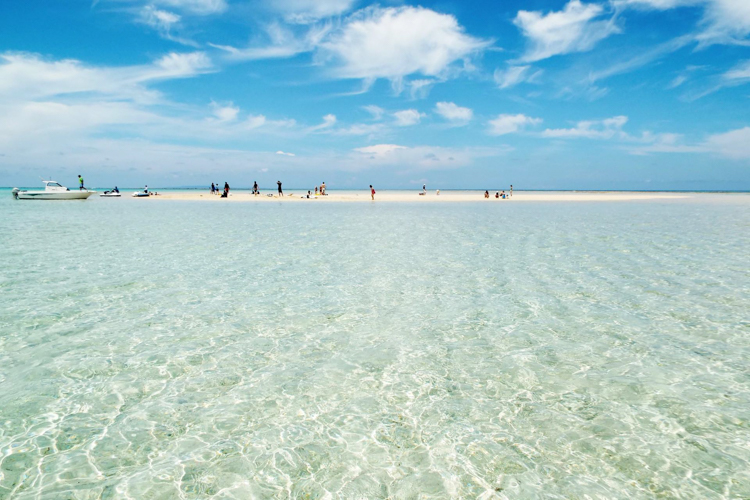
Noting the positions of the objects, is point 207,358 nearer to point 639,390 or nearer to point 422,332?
point 422,332

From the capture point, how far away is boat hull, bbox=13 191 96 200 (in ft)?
192

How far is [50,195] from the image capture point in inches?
2298

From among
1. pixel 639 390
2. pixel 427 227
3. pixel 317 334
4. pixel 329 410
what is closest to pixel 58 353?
pixel 317 334

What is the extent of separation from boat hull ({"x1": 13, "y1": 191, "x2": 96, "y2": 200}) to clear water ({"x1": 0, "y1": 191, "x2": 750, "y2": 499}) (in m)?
53.9

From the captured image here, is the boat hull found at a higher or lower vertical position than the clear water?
higher

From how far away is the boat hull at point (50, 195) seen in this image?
58469mm

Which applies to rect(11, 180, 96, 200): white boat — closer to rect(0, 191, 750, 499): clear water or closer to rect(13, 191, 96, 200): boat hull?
rect(13, 191, 96, 200): boat hull

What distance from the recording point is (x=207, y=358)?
760 cm

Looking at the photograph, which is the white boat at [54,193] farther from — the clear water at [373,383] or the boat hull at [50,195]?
the clear water at [373,383]

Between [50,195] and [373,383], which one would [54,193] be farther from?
[373,383]

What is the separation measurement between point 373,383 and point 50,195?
69.7 metres

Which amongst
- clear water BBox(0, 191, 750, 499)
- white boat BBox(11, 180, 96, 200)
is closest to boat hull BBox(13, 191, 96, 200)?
white boat BBox(11, 180, 96, 200)

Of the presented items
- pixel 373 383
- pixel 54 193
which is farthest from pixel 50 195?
pixel 373 383

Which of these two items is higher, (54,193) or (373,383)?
(54,193)
